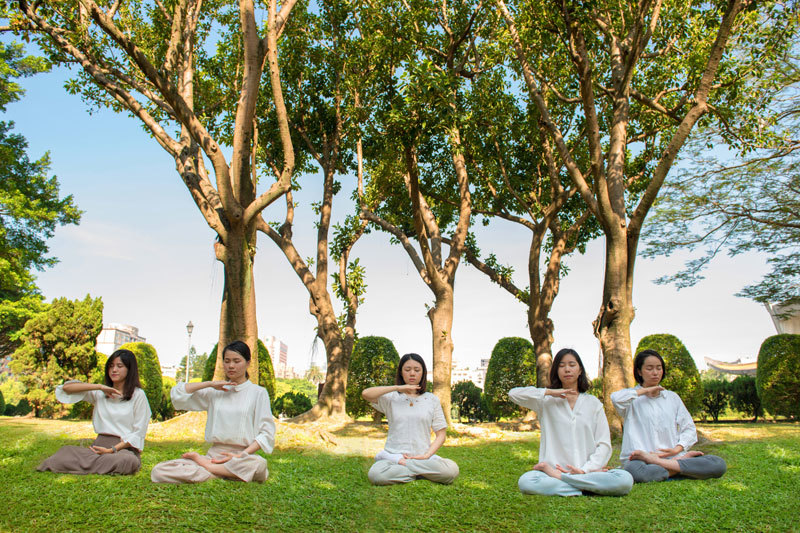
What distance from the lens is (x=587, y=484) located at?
466 centimetres

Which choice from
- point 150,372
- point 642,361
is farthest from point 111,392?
point 150,372

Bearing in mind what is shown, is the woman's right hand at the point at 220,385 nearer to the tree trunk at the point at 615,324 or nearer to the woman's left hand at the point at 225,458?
the woman's left hand at the point at 225,458

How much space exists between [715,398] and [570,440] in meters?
15.1

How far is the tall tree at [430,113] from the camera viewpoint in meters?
11.1

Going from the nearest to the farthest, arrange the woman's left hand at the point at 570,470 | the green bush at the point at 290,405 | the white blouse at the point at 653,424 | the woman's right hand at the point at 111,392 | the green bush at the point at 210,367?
the woman's left hand at the point at 570,470
the woman's right hand at the point at 111,392
the white blouse at the point at 653,424
the green bush at the point at 210,367
the green bush at the point at 290,405

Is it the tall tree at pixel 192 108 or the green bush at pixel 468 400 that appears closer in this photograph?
the tall tree at pixel 192 108

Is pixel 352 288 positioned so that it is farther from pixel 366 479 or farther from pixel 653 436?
pixel 653 436

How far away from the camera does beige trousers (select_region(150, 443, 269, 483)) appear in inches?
181

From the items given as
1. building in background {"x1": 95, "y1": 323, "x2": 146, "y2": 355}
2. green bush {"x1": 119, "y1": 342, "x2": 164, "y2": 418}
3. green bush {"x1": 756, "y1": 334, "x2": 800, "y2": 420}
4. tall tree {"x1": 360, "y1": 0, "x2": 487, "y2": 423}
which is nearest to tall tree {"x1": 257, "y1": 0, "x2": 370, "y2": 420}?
tall tree {"x1": 360, "y1": 0, "x2": 487, "y2": 423}

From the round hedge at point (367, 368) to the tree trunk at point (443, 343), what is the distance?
3.34 meters

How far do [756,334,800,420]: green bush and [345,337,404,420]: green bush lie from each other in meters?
9.68

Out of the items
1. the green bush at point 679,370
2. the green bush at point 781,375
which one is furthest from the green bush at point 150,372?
the green bush at point 781,375

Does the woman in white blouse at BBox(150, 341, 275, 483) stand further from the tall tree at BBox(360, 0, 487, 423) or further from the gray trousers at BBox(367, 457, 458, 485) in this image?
the tall tree at BBox(360, 0, 487, 423)

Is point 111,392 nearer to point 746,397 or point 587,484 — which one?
Result: point 587,484
